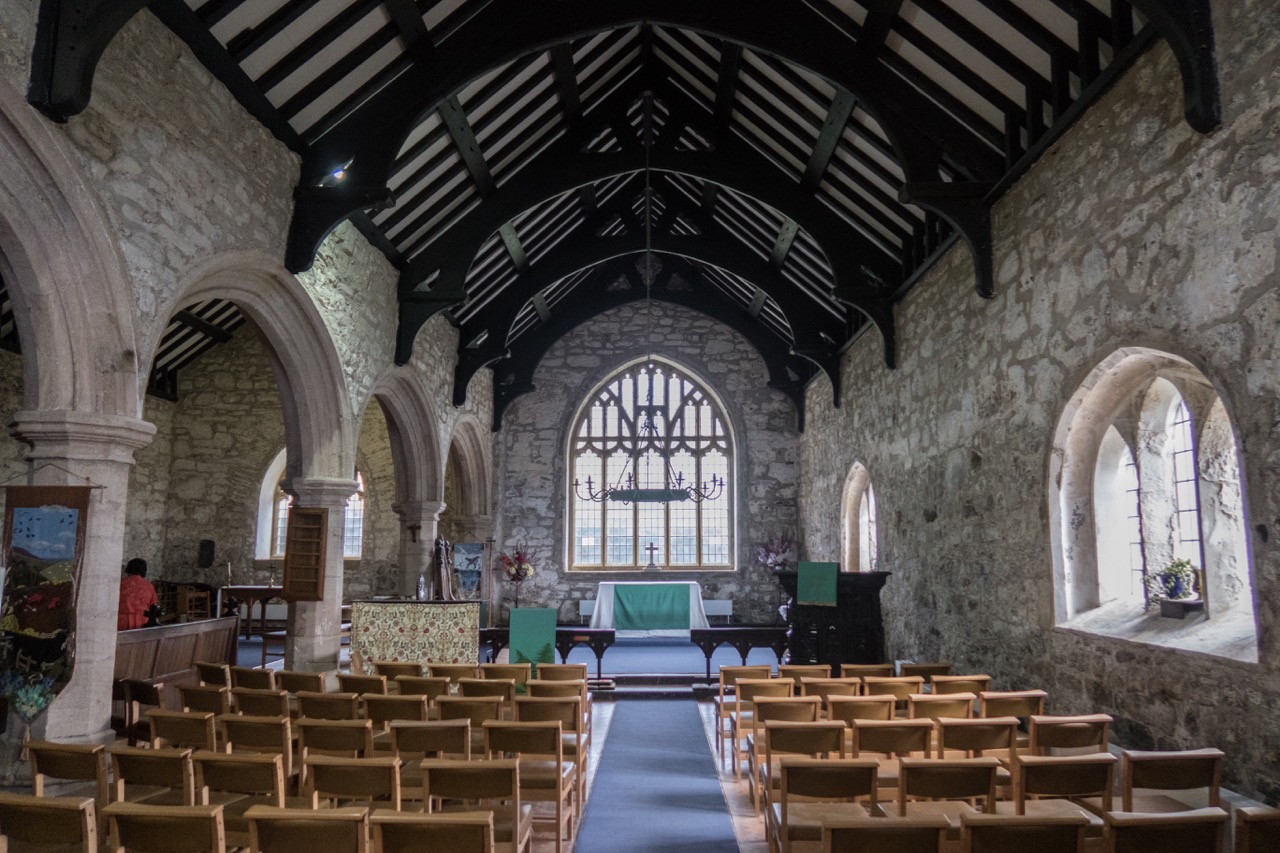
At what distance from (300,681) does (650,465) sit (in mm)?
9656

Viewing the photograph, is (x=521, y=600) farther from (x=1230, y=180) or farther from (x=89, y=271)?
(x=1230, y=180)

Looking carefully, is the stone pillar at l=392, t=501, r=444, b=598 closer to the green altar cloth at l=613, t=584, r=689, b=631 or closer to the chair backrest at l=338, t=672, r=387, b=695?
the green altar cloth at l=613, t=584, r=689, b=631

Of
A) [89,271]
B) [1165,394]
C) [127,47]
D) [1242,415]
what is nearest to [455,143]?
[127,47]

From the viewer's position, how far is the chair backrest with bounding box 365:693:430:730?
164 inches

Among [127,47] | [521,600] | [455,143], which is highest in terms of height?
[455,143]

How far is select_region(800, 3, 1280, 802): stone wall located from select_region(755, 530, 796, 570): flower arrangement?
15.9 feet

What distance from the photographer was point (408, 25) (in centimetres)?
629

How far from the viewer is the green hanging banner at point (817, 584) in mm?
7688

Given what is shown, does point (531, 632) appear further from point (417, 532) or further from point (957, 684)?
point (957, 684)

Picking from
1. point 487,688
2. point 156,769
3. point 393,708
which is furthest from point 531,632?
point 156,769

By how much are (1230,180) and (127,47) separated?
543cm

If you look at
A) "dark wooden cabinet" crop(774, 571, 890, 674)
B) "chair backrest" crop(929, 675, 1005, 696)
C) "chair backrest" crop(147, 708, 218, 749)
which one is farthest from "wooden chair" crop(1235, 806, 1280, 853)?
"dark wooden cabinet" crop(774, 571, 890, 674)

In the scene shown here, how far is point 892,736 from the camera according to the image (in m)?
3.53

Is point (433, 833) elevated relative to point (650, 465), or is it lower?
lower
